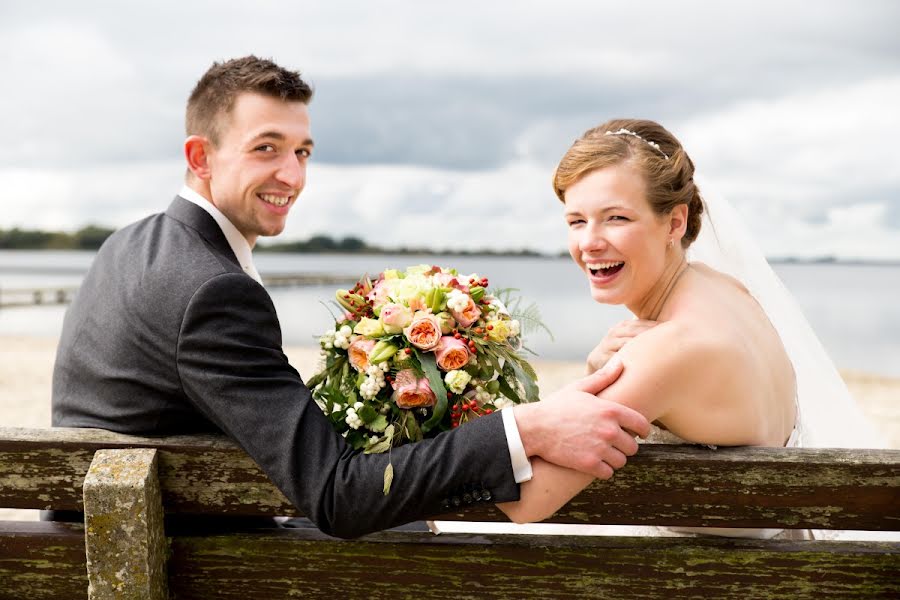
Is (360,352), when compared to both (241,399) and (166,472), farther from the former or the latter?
(166,472)

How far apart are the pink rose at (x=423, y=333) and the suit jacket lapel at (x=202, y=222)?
0.87m

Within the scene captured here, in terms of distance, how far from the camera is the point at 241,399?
7.74 feet

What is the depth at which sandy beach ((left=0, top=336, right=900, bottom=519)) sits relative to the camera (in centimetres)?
1343

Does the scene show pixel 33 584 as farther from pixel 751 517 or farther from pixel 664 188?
pixel 664 188

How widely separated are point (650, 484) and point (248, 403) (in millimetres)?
1212

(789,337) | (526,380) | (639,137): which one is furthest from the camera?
(789,337)

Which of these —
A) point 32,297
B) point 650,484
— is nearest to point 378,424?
point 650,484

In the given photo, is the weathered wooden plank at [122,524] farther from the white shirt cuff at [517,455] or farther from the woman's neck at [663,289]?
the woman's neck at [663,289]

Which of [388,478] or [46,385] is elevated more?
[388,478]

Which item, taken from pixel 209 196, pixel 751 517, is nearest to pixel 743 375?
pixel 751 517

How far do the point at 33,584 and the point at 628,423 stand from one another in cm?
196

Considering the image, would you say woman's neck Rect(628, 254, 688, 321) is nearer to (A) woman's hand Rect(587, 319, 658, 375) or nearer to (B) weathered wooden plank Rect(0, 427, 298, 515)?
(A) woman's hand Rect(587, 319, 658, 375)

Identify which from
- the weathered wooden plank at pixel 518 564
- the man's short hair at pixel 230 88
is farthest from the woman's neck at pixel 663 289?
the man's short hair at pixel 230 88

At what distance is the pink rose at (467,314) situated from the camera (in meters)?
2.70
